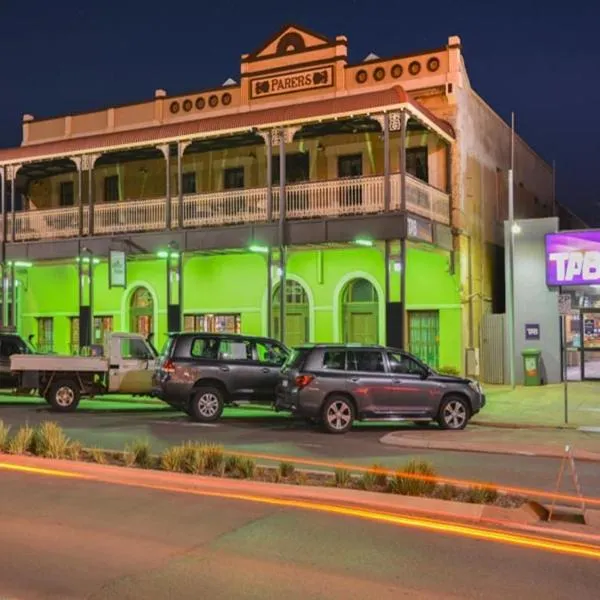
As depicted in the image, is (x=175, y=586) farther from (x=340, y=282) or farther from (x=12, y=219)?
(x=12, y=219)

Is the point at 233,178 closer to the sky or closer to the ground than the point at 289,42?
closer to the ground

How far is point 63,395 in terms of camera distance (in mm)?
18141

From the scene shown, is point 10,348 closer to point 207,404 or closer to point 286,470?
point 207,404

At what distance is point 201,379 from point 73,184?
Answer: 16.0 metres

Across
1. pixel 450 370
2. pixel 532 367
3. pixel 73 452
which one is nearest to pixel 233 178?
pixel 450 370

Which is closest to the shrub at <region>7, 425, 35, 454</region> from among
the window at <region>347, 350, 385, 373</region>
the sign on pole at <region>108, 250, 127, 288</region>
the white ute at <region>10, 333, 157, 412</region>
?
the window at <region>347, 350, 385, 373</region>

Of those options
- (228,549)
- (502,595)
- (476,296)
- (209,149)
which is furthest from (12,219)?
(502,595)

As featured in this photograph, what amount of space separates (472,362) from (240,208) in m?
8.10

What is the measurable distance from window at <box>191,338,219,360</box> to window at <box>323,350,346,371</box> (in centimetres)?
280

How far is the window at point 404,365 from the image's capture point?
15305 mm

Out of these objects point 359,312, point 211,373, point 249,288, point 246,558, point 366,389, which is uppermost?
point 249,288

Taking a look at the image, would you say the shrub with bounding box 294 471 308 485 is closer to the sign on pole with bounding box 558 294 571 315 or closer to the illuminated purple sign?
the sign on pole with bounding box 558 294 571 315

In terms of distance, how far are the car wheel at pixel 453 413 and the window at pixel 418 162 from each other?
10499 millimetres

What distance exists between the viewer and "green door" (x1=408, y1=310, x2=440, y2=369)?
78.2 ft
